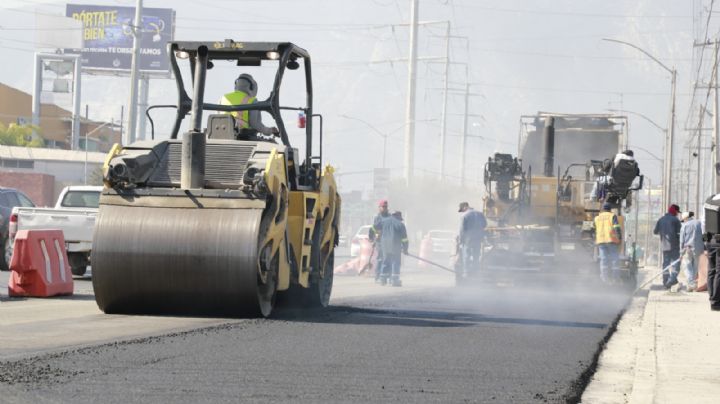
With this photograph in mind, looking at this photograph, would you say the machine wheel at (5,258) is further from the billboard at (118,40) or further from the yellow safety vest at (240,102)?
the billboard at (118,40)

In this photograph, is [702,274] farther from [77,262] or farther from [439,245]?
[439,245]

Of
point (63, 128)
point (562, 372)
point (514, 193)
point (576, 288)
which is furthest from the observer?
point (63, 128)

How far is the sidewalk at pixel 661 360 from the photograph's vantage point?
8.66 m

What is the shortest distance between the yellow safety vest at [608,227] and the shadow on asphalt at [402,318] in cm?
889

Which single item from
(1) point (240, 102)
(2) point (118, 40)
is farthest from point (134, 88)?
(2) point (118, 40)

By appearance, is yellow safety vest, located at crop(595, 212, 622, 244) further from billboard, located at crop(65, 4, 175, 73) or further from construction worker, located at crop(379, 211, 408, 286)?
billboard, located at crop(65, 4, 175, 73)

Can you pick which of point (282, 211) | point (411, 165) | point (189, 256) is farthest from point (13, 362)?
point (411, 165)

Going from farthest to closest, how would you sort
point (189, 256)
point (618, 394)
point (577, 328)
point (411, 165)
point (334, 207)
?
1. point (411, 165)
2. point (334, 207)
3. point (577, 328)
4. point (189, 256)
5. point (618, 394)

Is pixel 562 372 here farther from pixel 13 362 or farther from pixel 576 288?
pixel 576 288

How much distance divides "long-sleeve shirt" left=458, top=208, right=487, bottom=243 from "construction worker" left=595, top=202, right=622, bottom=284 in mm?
2369

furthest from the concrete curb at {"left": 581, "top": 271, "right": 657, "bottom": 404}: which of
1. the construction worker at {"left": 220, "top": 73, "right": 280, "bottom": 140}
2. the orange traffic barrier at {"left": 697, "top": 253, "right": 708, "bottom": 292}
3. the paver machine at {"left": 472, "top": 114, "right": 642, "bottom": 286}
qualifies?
the orange traffic barrier at {"left": 697, "top": 253, "right": 708, "bottom": 292}

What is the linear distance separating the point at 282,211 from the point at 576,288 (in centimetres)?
1319

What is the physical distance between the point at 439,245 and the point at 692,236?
2688 cm

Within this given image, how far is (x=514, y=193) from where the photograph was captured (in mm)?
26984
